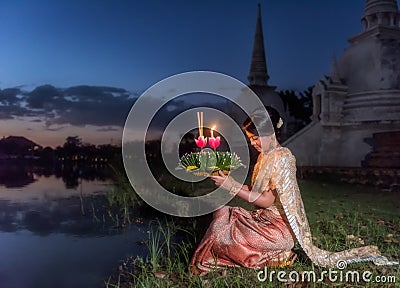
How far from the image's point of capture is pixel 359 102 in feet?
46.3

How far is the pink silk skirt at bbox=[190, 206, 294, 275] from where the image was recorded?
3172 millimetres

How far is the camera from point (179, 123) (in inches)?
153

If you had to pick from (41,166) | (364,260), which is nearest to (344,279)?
(364,260)

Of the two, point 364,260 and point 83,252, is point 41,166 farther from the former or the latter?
point 364,260

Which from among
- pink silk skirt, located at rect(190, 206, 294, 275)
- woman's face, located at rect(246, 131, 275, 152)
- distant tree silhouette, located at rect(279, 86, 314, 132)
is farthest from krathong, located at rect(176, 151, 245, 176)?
distant tree silhouette, located at rect(279, 86, 314, 132)

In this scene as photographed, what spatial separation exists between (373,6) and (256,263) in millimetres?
15124

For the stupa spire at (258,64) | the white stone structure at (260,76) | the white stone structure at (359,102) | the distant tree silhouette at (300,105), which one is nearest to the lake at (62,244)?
the white stone structure at (359,102)

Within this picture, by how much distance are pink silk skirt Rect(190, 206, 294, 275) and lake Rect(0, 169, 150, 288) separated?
1.60 m

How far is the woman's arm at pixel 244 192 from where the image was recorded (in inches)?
120

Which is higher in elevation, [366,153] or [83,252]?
[366,153]

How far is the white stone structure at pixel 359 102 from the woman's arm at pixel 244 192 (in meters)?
10.9

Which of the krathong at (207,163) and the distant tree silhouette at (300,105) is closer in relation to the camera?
the krathong at (207,163)

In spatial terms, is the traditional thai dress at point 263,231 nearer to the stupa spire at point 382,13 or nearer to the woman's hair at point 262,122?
the woman's hair at point 262,122

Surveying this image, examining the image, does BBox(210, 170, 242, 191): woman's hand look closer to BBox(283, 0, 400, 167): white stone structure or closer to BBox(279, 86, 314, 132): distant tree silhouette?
BBox(283, 0, 400, 167): white stone structure
